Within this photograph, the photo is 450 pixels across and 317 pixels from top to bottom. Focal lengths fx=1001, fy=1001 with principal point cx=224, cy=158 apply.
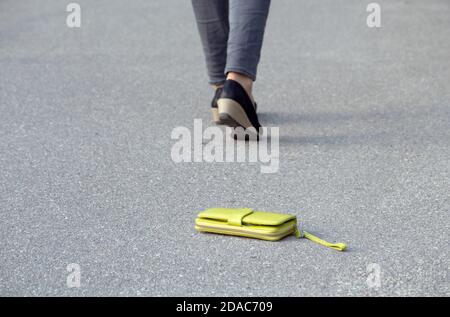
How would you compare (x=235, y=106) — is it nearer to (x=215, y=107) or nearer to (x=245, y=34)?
(x=245, y=34)

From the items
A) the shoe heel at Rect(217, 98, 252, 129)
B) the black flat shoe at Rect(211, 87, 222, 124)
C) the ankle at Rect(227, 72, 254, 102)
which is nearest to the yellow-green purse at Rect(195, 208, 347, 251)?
the shoe heel at Rect(217, 98, 252, 129)

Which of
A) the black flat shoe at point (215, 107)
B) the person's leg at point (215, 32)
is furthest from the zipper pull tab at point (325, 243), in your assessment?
the person's leg at point (215, 32)

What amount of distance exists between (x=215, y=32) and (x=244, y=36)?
1.42 ft

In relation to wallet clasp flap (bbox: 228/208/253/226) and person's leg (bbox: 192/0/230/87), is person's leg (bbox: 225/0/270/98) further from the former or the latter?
wallet clasp flap (bbox: 228/208/253/226)

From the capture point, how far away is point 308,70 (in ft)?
21.0

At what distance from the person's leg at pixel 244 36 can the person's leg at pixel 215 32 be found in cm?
36

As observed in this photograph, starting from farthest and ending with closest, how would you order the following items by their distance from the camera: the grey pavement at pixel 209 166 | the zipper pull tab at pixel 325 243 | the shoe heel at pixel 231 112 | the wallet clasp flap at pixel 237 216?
1. the shoe heel at pixel 231 112
2. the wallet clasp flap at pixel 237 216
3. the zipper pull tab at pixel 325 243
4. the grey pavement at pixel 209 166

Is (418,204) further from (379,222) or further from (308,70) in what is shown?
(308,70)

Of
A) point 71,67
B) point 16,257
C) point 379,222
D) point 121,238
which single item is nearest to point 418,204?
point 379,222

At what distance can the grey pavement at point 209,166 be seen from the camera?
10.3ft

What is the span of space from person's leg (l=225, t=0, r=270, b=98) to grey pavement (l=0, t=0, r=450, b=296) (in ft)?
1.39

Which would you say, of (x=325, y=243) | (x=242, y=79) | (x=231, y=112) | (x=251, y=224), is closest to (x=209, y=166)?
(x=231, y=112)

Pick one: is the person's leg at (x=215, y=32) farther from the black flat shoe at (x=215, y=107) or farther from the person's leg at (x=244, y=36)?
the person's leg at (x=244, y=36)
